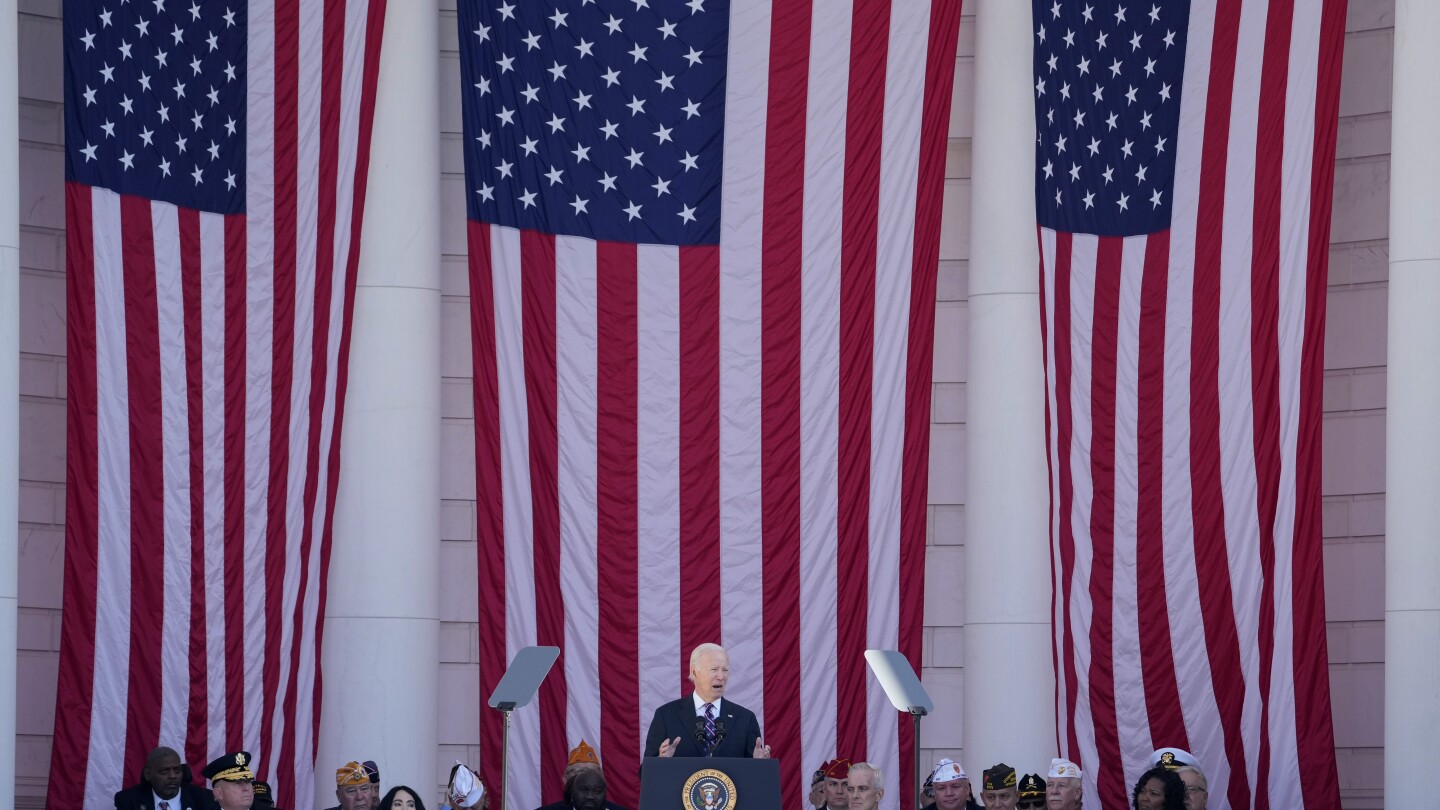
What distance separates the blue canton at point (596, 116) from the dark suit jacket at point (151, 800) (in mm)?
6202

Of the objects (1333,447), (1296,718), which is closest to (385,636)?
(1296,718)

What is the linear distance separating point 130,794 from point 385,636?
3.29 meters

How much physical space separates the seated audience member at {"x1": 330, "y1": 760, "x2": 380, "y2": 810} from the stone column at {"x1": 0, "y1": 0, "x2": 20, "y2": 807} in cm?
266

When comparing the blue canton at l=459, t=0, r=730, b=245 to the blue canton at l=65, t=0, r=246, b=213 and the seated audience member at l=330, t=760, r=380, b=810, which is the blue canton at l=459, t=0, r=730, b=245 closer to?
the blue canton at l=65, t=0, r=246, b=213

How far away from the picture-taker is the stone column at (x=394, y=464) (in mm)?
18922

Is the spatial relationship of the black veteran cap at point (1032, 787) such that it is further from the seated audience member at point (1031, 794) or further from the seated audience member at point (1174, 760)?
the seated audience member at point (1174, 760)

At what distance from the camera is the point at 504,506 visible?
63.2ft

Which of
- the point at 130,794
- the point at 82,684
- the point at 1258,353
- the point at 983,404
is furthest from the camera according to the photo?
the point at 983,404

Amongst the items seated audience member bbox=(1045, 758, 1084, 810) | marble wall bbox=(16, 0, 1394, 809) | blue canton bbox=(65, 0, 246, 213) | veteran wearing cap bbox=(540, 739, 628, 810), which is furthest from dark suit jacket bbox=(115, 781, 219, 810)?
seated audience member bbox=(1045, 758, 1084, 810)

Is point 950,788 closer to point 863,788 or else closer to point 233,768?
point 863,788

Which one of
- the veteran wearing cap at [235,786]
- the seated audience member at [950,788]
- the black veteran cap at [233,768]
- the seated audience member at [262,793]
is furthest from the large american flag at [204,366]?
the seated audience member at [950,788]

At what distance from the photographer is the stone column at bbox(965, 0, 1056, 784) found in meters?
19.6

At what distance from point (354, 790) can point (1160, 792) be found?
21.6 feet

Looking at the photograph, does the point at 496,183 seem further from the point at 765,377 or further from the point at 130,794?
the point at 130,794
